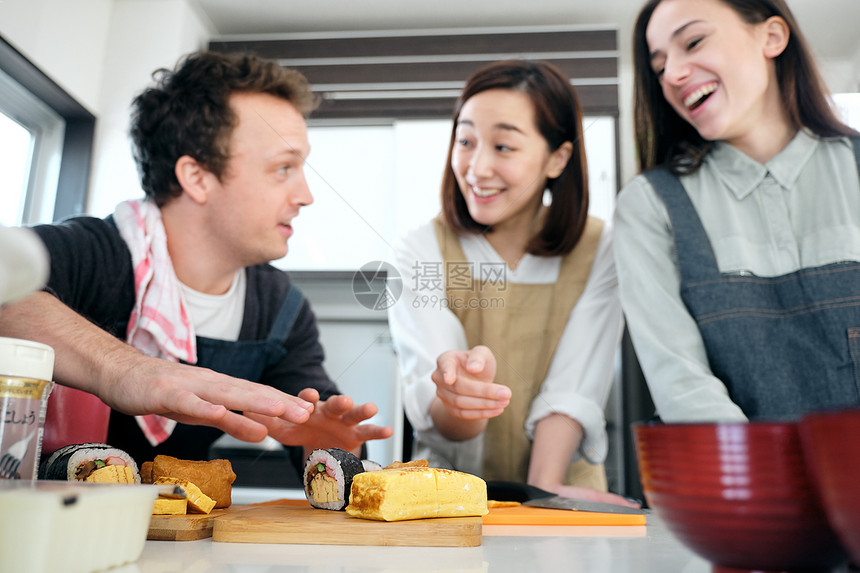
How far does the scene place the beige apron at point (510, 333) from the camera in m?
0.79

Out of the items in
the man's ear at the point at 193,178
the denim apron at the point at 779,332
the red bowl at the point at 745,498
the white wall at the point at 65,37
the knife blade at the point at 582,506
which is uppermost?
the white wall at the point at 65,37

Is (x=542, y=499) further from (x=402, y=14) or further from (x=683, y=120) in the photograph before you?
(x=402, y=14)

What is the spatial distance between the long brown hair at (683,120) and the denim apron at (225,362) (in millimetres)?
525

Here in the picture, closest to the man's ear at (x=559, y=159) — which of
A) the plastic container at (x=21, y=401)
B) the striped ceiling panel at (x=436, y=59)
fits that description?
the striped ceiling panel at (x=436, y=59)

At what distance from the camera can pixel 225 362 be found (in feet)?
2.53

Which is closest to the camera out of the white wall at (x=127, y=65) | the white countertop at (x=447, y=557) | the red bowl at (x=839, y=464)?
the red bowl at (x=839, y=464)

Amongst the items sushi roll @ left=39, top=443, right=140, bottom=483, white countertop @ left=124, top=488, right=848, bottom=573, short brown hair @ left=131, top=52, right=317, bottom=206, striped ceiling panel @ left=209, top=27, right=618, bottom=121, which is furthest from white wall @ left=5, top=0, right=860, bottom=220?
white countertop @ left=124, top=488, right=848, bottom=573

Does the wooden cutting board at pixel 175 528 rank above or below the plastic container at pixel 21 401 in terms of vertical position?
below

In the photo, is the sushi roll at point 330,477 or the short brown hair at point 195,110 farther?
the short brown hair at point 195,110

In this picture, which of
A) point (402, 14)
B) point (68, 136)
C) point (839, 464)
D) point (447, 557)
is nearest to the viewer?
point (839, 464)

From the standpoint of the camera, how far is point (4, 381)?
1.16 ft

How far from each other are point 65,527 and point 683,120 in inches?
32.6

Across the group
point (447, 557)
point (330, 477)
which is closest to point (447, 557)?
point (447, 557)
